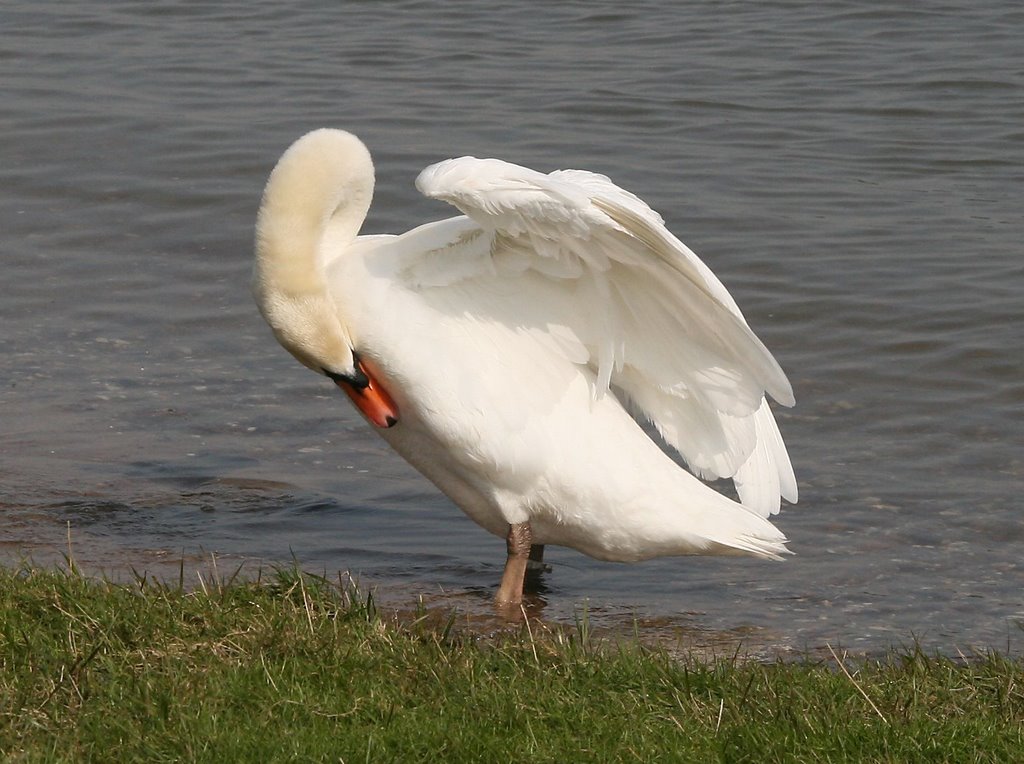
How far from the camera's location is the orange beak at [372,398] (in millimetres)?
5707

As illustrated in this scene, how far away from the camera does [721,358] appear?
5801mm

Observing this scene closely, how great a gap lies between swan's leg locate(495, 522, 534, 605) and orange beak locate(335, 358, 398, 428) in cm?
62

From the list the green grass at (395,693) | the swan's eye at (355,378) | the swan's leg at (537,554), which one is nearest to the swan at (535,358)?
the swan's eye at (355,378)

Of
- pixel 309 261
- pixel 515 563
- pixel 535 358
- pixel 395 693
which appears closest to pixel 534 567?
pixel 515 563

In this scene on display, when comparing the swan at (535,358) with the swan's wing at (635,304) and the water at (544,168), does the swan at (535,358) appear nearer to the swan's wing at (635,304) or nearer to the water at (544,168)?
the swan's wing at (635,304)

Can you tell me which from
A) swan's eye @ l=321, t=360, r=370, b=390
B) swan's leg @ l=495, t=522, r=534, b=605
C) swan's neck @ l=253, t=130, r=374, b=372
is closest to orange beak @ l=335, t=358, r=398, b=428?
swan's eye @ l=321, t=360, r=370, b=390

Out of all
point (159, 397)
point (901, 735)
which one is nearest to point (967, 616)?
point (901, 735)

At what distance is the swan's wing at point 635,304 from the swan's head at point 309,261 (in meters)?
0.36

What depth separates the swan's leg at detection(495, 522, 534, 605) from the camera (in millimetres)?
6016

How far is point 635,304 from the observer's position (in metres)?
5.75

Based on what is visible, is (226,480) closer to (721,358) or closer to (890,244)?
(721,358)

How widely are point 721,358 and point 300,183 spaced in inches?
59.3

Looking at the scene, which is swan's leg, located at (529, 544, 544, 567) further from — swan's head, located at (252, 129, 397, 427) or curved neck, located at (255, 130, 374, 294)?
curved neck, located at (255, 130, 374, 294)

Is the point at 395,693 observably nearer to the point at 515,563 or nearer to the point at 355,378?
the point at 355,378
